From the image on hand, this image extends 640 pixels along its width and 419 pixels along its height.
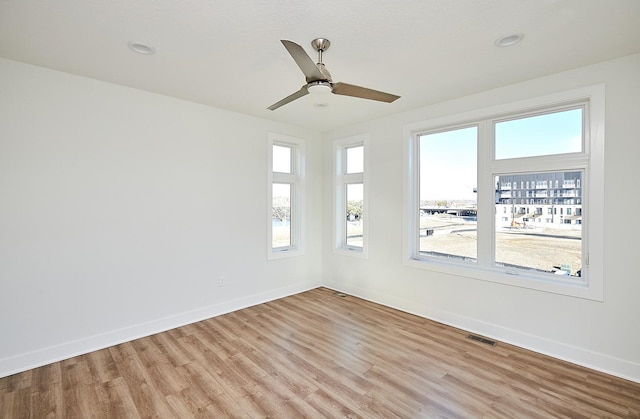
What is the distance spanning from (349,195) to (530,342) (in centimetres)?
297

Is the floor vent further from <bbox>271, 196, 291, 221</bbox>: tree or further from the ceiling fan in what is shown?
<bbox>271, 196, 291, 221</bbox>: tree

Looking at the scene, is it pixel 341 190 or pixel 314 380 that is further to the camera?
pixel 341 190

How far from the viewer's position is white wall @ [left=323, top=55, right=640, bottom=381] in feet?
8.02

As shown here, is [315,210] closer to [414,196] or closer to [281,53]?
[414,196]

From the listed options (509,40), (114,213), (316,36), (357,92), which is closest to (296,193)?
(114,213)

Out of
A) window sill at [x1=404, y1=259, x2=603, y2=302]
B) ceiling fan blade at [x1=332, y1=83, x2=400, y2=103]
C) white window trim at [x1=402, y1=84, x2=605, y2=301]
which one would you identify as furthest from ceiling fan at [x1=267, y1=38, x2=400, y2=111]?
window sill at [x1=404, y1=259, x2=603, y2=302]

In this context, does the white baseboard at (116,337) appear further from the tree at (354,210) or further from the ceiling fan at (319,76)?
the ceiling fan at (319,76)

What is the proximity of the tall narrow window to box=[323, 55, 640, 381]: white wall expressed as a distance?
45 centimetres

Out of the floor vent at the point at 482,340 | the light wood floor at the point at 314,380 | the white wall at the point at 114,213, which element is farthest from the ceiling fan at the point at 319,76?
the floor vent at the point at 482,340

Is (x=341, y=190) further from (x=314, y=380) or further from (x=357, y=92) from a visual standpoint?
(x=314, y=380)

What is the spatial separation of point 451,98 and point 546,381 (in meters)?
2.91

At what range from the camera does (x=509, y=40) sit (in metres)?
2.21

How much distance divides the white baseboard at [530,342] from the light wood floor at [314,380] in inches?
3.8

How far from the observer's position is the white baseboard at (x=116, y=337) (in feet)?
8.43
